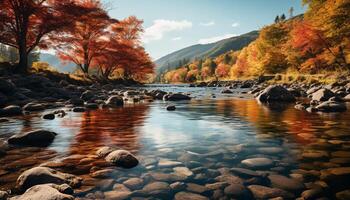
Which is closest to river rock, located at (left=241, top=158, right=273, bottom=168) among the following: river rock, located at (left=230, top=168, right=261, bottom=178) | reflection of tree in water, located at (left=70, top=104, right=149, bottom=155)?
river rock, located at (left=230, top=168, right=261, bottom=178)

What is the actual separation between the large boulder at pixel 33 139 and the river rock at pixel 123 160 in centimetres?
227

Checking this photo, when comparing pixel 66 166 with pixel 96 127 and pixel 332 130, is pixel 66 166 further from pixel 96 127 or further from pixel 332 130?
pixel 332 130

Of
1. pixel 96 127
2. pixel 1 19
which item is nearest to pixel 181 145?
pixel 96 127

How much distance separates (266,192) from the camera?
12.3 feet

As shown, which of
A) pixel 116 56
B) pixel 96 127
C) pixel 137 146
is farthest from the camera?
pixel 116 56

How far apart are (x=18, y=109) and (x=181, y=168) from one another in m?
9.50

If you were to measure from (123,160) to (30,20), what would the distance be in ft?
73.1

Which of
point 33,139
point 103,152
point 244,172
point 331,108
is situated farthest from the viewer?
point 331,108

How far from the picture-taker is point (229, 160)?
17.0 feet

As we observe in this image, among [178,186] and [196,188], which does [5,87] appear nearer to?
[178,186]

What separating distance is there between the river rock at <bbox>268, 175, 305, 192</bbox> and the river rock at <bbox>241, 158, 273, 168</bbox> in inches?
20.7

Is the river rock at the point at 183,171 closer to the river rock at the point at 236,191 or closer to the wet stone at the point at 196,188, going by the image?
the wet stone at the point at 196,188

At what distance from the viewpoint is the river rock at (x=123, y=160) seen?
4.92 m

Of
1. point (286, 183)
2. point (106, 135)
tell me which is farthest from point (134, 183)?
point (106, 135)
